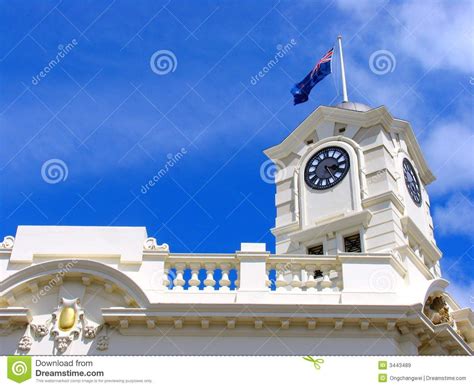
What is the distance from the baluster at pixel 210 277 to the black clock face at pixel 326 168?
12355 mm

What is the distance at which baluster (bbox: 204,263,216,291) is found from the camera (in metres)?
18.6

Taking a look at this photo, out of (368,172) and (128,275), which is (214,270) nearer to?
(128,275)

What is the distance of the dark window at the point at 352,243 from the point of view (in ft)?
94.3

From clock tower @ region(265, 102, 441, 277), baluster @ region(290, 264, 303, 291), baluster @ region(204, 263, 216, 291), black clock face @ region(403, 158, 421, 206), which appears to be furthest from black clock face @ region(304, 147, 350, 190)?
baluster @ region(204, 263, 216, 291)

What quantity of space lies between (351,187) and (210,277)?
1238cm

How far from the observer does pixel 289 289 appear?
18.8 m

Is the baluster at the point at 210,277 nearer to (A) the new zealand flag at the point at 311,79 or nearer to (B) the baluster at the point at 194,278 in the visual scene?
(B) the baluster at the point at 194,278

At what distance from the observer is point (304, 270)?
19.2 metres

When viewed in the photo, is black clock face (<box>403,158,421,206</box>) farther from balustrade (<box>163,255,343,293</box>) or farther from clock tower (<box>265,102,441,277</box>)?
balustrade (<box>163,255,343,293</box>)

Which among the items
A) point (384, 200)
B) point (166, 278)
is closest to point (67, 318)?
point (166, 278)

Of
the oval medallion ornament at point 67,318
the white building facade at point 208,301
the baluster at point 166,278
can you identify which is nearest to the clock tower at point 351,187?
the white building facade at point 208,301

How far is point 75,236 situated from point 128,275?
1.76m
